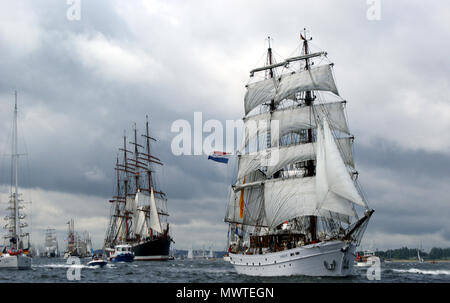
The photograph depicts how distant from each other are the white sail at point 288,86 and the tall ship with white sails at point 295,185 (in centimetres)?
15

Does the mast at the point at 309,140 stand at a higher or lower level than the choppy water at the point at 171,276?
higher

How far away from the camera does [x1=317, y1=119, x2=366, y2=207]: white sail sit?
58406 millimetres

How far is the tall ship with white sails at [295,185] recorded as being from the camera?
61.4m

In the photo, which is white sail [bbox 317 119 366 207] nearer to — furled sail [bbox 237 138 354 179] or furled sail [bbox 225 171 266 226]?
furled sail [bbox 237 138 354 179]

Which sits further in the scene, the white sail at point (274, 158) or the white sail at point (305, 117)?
the white sail at point (305, 117)

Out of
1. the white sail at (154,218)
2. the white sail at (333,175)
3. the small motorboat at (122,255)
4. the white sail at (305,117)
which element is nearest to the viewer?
the white sail at (333,175)

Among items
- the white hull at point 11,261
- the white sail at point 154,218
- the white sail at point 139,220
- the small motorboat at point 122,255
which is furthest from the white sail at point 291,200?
the white sail at point 139,220

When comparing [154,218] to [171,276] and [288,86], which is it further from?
[288,86]

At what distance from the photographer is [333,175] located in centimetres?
5972

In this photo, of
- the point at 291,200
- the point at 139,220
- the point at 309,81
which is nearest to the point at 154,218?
the point at 139,220

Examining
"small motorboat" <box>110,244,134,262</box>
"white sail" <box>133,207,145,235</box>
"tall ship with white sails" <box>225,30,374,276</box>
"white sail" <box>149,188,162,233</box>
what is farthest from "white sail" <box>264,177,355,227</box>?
"white sail" <box>133,207,145,235</box>

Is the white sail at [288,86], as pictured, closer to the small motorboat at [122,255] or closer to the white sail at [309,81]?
the white sail at [309,81]

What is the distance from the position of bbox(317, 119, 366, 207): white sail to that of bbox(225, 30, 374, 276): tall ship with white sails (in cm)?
11
